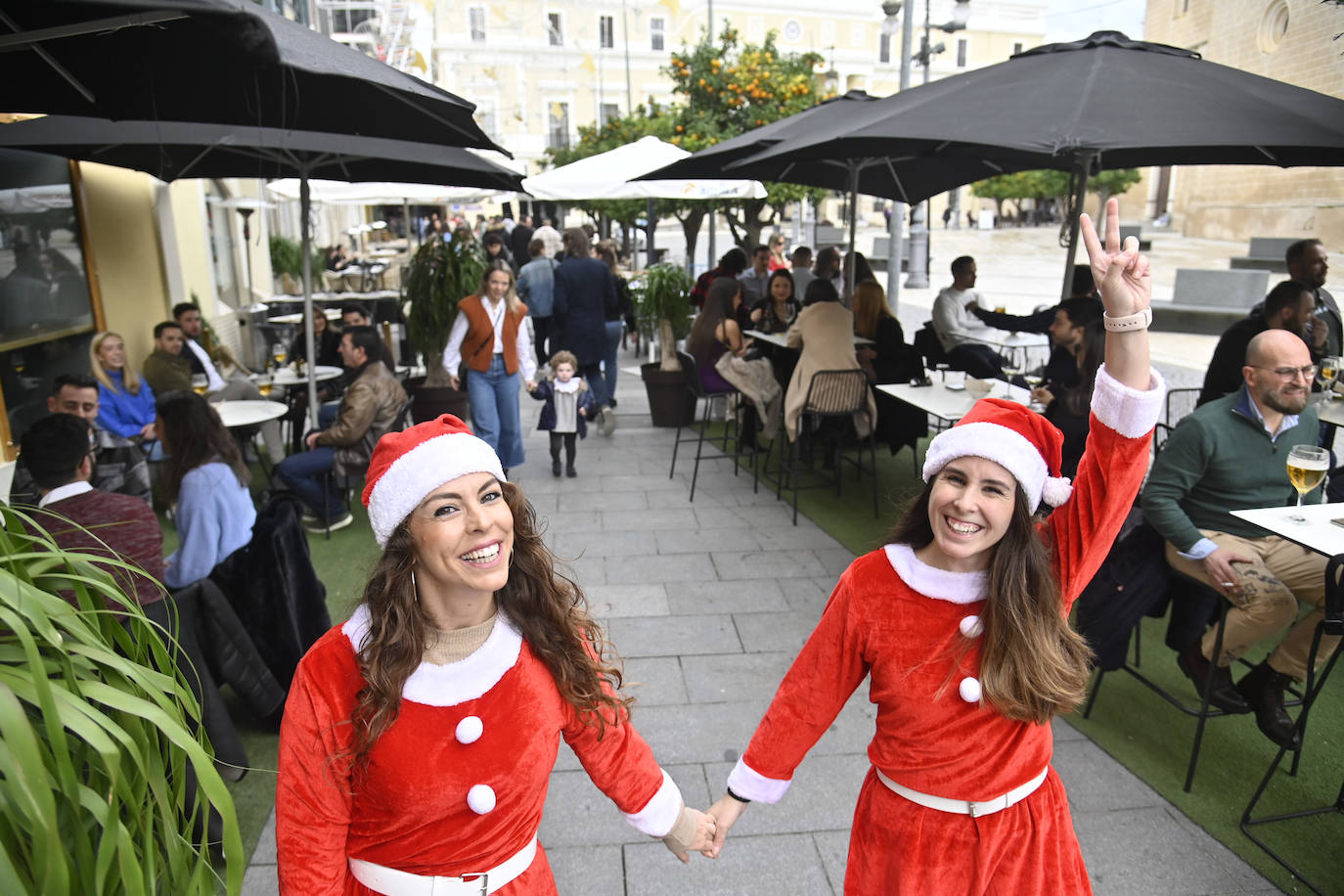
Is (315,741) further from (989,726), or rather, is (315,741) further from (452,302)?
(452,302)

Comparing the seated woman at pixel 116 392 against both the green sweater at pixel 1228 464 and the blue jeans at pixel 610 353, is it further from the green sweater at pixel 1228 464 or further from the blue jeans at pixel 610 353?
the green sweater at pixel 1228 464

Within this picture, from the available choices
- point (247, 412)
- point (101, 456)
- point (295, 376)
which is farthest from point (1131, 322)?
point (295, 376)

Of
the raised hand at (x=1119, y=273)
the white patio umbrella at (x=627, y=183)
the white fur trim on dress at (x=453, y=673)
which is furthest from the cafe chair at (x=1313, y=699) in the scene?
the white patio umbrella at (x=627, y=183)

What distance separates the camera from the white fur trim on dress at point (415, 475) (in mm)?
1688

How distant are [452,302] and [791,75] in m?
6.82

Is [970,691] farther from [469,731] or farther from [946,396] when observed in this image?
[946,396]

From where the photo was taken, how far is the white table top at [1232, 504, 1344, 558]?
2.95 metres

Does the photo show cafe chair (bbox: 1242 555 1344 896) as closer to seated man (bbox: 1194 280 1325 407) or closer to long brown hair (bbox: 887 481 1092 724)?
long brown hair (bbox: 887 481 1092 724)

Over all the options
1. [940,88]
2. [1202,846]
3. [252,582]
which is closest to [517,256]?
[940,88]

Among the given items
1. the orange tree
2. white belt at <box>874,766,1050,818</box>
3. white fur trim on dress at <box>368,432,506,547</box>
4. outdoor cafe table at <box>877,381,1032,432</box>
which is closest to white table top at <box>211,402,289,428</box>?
outdoor cafe table at <box>877,381,1032,432</box>

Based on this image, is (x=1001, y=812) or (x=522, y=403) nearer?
(x=1001, y=812)

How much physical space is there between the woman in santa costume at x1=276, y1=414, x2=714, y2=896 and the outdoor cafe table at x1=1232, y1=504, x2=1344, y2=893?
96.0 inches

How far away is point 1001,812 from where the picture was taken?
6.05ft

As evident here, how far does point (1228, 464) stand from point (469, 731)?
3.18m
